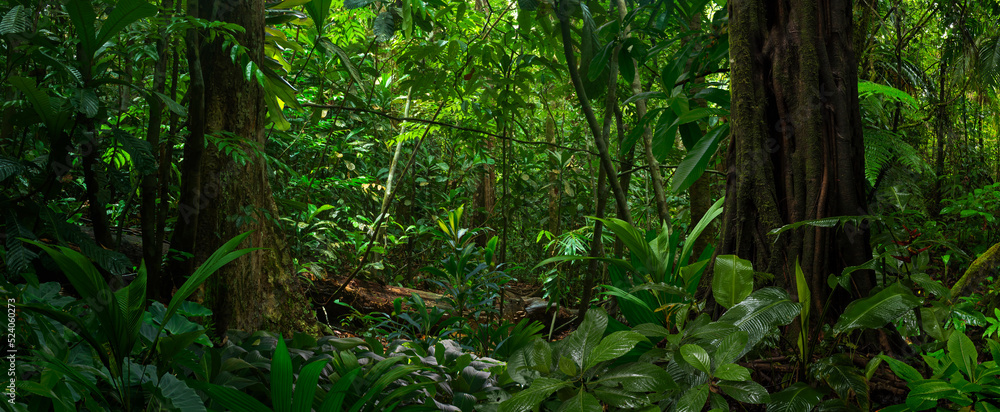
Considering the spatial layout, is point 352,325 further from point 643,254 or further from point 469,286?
point 643,254

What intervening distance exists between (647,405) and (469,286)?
64.7 inches

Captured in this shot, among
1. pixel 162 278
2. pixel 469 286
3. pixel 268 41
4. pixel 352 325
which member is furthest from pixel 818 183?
pixel 352 325

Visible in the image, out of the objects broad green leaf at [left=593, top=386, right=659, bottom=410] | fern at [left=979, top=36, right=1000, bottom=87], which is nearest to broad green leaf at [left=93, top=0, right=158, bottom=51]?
broad green leaf at [left=593, top=386, right=659, bottom=410]

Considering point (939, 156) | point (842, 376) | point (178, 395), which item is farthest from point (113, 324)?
point (939, 156)

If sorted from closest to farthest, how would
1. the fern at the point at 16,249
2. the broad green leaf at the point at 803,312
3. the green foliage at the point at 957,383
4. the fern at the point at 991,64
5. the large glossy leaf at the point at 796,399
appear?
1. the green foliage at the point at 957,383
2. the large glossy leaf at the point at 796,399
3. the broad green leaf at the point at 803,312
4. the fern at the point at 16,249
5. the fern at the point at 991,64

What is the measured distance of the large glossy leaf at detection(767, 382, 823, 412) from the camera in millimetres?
818

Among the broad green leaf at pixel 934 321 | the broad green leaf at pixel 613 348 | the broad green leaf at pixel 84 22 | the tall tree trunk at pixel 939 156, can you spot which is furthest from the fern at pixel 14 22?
the tall tree trunk at pixel 939 156

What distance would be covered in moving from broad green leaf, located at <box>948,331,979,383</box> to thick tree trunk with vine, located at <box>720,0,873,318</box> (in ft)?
1.03

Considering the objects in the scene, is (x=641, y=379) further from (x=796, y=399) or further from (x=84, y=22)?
(x=84, y=22)

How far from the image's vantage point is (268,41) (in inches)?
96.4

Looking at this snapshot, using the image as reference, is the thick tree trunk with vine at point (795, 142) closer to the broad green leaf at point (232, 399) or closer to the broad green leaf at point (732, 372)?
the broad green leaf at point (732, 372)

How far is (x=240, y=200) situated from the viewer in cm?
196

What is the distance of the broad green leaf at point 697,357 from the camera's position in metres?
0.81

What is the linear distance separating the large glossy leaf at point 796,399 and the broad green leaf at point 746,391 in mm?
57
